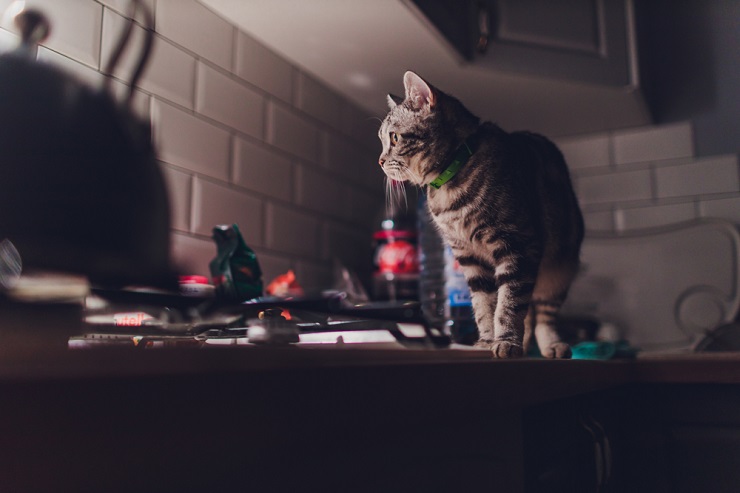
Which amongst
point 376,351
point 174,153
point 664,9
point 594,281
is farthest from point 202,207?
point 664,9

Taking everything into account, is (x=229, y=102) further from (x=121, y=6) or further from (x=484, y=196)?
(x=484, y=196)

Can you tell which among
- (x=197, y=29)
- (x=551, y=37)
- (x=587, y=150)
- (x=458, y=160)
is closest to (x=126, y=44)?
(x=197, y=29)

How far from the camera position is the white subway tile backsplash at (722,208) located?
1496 millimetres

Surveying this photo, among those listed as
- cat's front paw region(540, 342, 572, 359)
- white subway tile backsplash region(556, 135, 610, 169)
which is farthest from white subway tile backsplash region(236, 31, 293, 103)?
white subway tile backsplash region(556, 135, 610, 169)

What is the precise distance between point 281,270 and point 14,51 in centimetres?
59

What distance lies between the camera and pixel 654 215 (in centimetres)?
157

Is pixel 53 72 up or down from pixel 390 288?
up

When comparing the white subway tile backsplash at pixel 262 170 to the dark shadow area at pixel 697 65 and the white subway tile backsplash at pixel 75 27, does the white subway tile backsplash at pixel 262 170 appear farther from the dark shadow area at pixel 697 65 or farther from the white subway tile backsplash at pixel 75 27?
the dark shadow area at pixel 697 65

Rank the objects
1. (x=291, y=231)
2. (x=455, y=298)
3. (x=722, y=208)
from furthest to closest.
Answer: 1. (x=722, y=208)
2. (x=291, y=231)
3. (x=455, y=298)

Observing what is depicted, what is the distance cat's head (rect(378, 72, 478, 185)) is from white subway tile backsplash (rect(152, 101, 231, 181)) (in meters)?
0.42

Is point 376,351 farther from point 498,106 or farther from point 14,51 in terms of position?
point 498,106

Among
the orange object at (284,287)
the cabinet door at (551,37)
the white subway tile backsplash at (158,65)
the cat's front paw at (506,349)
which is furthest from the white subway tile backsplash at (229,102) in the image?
the cat's front paw at (506,349)

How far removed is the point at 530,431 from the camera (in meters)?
0.59

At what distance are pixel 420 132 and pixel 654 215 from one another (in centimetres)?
120
